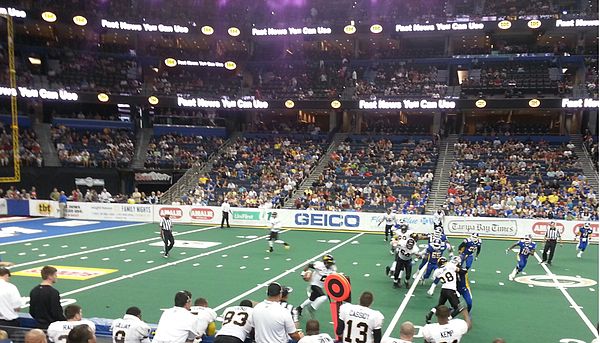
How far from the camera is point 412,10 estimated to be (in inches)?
1657

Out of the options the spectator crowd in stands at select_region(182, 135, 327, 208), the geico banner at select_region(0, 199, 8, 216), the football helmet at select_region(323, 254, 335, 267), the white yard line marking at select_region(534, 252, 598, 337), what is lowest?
the white yard line marking at select_region(534, 252, 598, 337)

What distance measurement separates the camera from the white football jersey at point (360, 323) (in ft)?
24.2

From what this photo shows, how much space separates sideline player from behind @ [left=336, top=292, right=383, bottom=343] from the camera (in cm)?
738

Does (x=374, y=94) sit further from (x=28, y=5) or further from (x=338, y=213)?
(x=28, y=5)

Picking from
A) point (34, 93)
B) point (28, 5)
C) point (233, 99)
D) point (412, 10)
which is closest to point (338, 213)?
point (233, 99)

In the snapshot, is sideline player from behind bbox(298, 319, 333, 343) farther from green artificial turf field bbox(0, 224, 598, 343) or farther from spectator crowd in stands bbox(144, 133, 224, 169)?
spectator crowd in stands bbox(144, 133, 224, 169)

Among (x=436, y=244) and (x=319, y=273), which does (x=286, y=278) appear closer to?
(x=436, y=244)

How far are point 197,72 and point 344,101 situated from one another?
14.6 meters

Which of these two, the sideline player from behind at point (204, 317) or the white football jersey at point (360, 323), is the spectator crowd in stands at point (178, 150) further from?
the white football jersey at point (360, 323)

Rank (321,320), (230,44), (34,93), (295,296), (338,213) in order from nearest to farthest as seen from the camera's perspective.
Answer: (321,320), (295,296), (338,213), (34,93), (230,44)

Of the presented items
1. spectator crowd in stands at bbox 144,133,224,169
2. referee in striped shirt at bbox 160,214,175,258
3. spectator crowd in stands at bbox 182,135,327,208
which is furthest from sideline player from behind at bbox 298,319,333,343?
spectator crowd in stands at bbox 144,133,224,169

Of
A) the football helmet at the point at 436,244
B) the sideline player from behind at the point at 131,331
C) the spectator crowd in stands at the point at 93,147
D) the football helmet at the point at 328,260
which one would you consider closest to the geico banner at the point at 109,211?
the spectator crowd in stands at the point at 93,147

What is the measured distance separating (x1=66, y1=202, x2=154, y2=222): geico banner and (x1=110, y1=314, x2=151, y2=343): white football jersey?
79.3 feet

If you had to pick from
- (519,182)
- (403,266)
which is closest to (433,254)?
(403,266)
